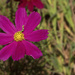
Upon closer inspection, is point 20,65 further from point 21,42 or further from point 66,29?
point 66,29

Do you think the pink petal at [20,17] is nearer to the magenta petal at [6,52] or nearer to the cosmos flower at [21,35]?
the cosmos flower at [21,35]

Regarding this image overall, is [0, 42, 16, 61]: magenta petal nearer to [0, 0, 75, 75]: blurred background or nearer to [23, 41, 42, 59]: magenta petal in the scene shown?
[23, 41, 42, 59]: magenta petal

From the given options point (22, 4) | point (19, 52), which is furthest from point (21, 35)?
point (22, 4)

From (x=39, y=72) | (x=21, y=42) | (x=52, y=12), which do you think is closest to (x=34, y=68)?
(x=39, y=72)

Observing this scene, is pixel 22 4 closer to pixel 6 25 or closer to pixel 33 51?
pixel 6 25

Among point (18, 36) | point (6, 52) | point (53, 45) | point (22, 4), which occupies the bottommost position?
point (6, 52)

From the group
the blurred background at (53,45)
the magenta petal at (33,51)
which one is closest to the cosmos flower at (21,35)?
the magenta petal at (33,51)

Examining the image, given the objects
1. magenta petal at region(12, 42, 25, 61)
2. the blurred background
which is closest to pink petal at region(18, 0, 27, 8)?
the blurred background

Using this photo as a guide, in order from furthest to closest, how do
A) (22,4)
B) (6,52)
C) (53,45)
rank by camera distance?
(53,45) → (22,4) → (6,52)
